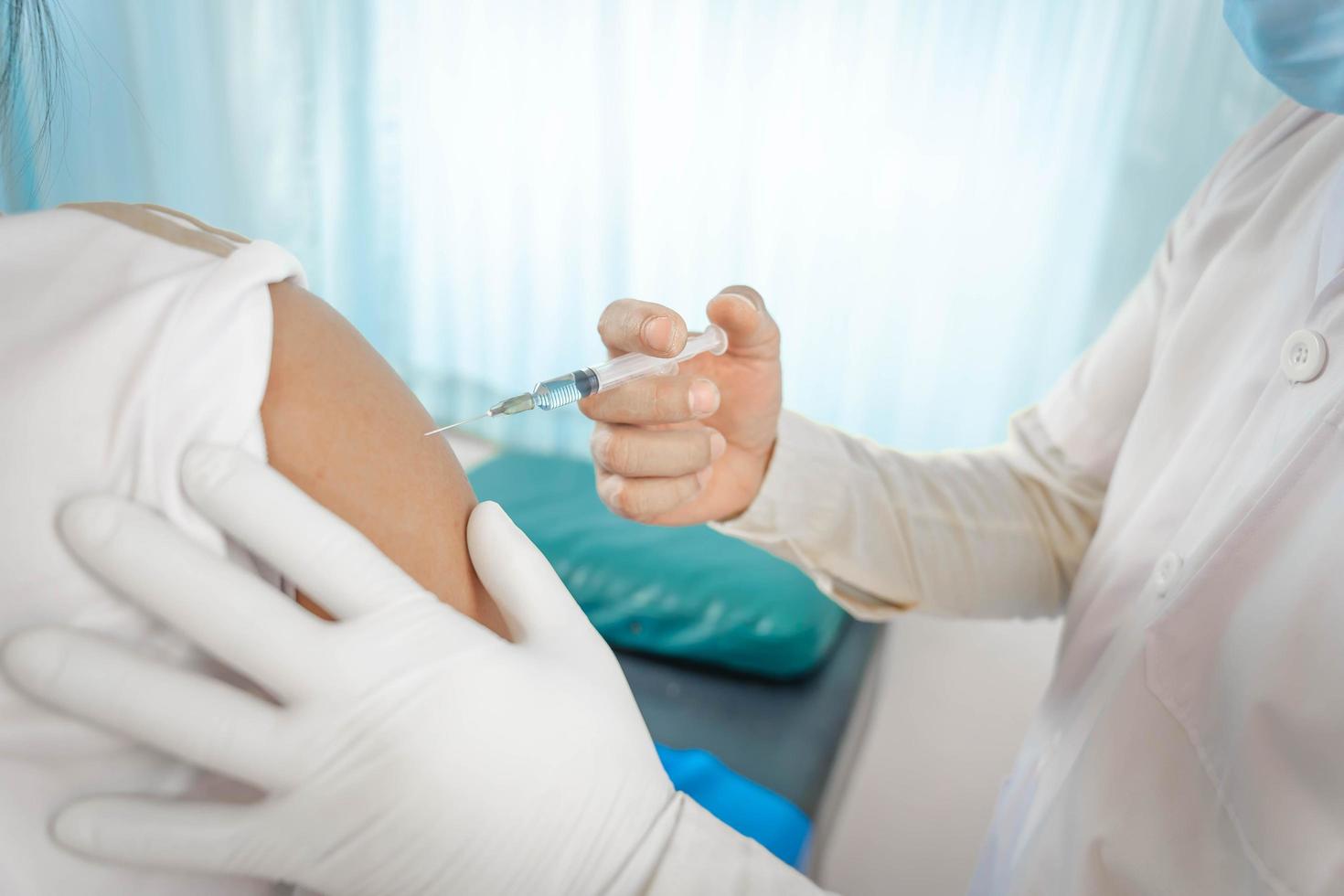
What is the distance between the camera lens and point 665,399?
90 cm

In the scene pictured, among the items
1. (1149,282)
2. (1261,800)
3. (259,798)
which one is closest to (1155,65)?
(1149,282)

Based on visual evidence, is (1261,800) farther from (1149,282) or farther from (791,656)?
(791,656)

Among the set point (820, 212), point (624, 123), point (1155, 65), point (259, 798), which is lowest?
point (259, 798)

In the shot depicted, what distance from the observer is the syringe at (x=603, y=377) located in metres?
0.81

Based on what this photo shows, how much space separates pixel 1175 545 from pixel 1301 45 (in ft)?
1.46

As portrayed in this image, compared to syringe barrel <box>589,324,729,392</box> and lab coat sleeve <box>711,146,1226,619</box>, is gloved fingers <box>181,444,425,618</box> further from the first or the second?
lab coat sleeve <box>711,146,1226,619</box>

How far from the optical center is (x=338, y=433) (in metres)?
0.59

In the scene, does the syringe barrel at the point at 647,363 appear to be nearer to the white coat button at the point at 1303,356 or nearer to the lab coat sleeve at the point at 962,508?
the lab coat sleeve at the point at 962,508

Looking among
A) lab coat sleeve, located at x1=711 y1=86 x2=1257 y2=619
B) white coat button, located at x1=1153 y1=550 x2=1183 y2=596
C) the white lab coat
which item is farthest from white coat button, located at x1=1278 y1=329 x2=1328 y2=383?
lab coat sleeve, located at x1=711 y1=86 x2=1257 y2=619

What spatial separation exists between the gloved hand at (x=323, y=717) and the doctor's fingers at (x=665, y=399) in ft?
1.18

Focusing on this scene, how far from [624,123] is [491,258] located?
49 cm

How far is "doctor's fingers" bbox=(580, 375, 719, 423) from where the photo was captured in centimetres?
90

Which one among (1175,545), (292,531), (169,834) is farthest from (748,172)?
(169,834)

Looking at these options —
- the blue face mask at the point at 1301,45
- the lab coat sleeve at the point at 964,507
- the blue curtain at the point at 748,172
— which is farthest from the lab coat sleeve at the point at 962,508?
the blue curtain at the point at 748,172
